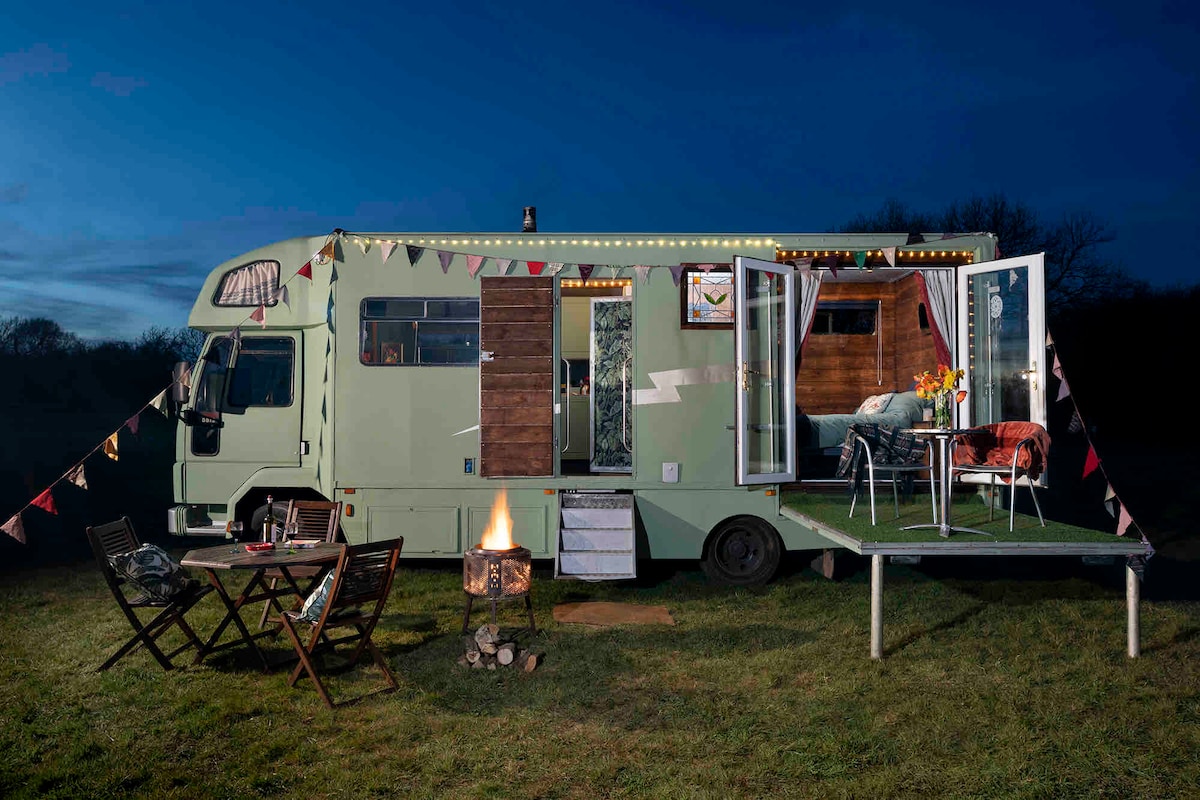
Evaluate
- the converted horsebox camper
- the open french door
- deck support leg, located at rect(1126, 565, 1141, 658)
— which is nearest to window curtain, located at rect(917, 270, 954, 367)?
the open french door

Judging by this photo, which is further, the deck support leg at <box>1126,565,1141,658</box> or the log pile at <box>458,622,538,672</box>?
the deck support leg at <box>1126,565,1141,658</box>

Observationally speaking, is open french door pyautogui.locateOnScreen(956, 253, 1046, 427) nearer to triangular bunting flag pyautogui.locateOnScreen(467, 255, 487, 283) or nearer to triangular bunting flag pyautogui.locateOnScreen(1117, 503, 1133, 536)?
triangular bunting flag pyautogui.locateOnScreen(1117, 503, 1133, 536)

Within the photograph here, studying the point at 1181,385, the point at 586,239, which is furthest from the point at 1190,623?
the point at 1181,385

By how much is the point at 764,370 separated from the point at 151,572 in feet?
14.5

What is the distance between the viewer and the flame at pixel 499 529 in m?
5.45

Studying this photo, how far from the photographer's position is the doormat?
19.5 feet

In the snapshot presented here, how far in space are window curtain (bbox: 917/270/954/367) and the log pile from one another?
4.81 meters

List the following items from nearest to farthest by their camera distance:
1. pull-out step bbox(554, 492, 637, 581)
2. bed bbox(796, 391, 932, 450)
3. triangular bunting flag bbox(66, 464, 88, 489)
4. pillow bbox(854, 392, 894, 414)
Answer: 1. triangular bunting flag bbox(66, 464, 88, 489)
2. pull-out step bbox(554, 492, 637, 581)
3. bed bbox(796, 391, 932, 450)
4. pillow bbox(854, 392, 894, 414)

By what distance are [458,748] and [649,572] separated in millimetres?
3941

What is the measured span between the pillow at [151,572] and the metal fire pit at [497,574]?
1.62 metres

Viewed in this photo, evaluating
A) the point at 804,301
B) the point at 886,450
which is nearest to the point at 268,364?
the point at 804,301

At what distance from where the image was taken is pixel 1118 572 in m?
8.42

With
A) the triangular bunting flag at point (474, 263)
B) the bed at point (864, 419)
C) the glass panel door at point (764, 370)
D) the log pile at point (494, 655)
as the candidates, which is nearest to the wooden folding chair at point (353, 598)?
the log pile at point (494, 655)

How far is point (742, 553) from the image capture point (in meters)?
6.77
